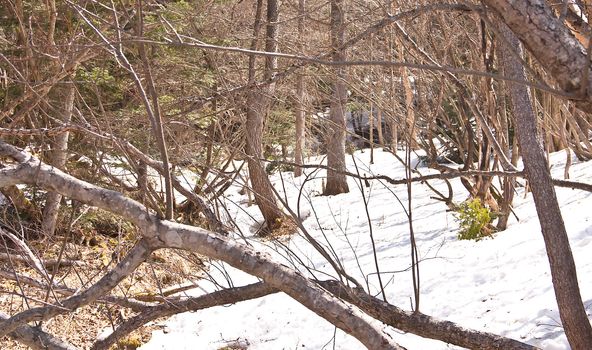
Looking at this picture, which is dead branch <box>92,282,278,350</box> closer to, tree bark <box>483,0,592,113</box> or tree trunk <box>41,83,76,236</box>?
tree bark <box>483,0,592,113</box>

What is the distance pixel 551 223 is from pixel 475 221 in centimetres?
426

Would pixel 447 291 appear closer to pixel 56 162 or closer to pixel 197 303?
pixel 197 303

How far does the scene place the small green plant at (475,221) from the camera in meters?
7.81

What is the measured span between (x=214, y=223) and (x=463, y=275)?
160 inches

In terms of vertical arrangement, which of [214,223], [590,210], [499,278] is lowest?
[214,223]

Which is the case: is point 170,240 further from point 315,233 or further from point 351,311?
point 315,233

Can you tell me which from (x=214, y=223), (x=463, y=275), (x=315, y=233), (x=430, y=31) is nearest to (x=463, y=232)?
(x=463, y=275)

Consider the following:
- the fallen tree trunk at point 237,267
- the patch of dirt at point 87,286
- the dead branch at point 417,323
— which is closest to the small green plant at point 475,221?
the patch of dirt at point 87,286

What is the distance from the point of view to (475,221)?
7.85 metres

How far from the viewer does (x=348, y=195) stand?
1381 centimetres

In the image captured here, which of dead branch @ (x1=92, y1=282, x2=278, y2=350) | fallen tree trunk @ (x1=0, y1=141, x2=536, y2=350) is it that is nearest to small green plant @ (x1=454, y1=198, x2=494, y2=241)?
fallen tree trunk @ (x1=0, y1=141, x2=536, y2=350)

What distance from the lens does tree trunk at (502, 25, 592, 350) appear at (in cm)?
355

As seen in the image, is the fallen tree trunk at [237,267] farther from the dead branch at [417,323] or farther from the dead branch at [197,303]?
the dead branch at [197,303]

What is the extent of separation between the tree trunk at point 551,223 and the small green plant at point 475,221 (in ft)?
13.1
